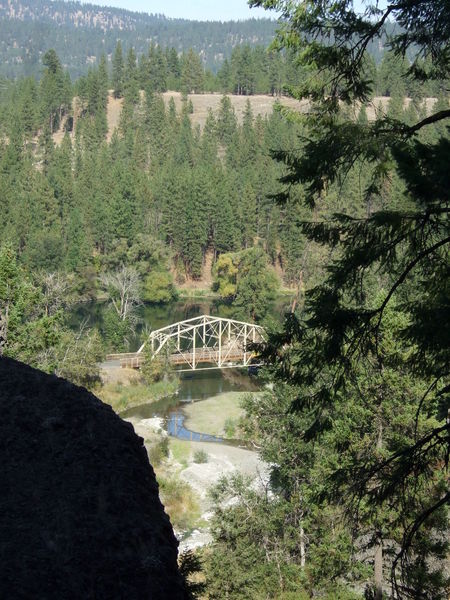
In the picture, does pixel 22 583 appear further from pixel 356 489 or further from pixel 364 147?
pixel 364 147

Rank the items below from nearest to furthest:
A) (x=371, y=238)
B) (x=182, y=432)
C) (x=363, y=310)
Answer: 1. (x=371, y=238)
2. (x=363, y=310)
3. (x=182, y=432)

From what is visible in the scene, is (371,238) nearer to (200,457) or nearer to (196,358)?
(200,457)

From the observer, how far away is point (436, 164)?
539 cm

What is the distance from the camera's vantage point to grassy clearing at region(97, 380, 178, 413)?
34438 millimetres

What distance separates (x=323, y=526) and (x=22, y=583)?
38.6 ft

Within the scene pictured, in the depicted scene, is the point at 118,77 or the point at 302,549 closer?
the point at 302,549

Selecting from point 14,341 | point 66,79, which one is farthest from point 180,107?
point 14,341

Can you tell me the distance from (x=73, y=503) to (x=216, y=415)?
2770 centimetres

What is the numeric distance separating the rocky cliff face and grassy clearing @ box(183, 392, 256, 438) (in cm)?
2434

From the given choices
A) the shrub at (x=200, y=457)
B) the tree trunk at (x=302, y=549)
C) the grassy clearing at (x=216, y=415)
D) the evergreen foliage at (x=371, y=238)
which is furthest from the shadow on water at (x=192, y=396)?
the evergreen foliage at (x=371, y=238)

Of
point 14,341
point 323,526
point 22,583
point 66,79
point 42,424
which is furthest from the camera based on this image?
point 66,79

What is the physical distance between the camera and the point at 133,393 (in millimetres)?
35812

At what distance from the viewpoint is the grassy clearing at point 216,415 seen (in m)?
30.9

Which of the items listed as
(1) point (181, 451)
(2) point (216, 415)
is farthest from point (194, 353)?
(1) point (181, 451)
